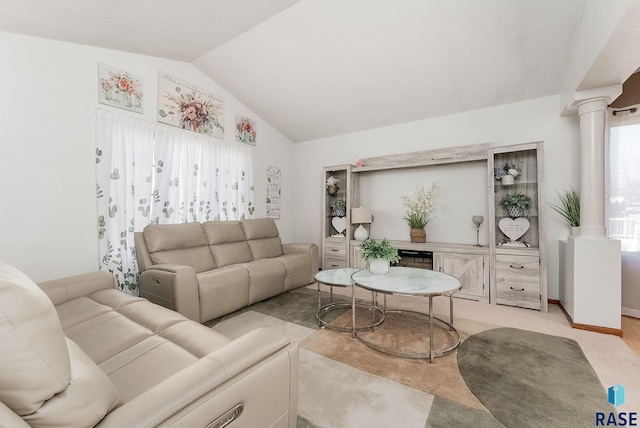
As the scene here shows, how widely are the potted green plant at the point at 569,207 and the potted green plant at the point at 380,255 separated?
1893mm

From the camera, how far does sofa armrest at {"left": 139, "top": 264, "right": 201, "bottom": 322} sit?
229cm

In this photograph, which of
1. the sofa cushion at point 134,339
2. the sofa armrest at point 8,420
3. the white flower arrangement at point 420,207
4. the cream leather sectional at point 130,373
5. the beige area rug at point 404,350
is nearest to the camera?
the sofa armrest at point 8,420

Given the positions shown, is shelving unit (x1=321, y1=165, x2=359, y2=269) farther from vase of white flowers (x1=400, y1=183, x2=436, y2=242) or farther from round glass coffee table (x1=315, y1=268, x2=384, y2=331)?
round glass coffee table (x1=315, y1=268, x2=384, y2=331)

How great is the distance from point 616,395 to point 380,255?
Answer: 1.59 meters

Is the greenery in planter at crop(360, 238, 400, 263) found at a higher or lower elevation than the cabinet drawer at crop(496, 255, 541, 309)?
higher

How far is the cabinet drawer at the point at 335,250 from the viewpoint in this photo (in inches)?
163

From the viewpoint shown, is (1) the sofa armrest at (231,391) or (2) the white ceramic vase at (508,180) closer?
(1) the sofa armrest at (231,391)

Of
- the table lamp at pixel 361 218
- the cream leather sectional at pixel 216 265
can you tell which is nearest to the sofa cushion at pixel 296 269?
the cream leather sectional at pixel 216 265

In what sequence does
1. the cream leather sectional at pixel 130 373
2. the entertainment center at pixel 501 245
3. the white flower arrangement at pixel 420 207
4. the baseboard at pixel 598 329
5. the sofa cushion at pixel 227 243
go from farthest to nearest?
the white flower arrangement at pixel 420 207 < the sofa cushion at pixel 227 243 < the entertainment center at pixel 501 245 < the baseboard at pixel 598 329 < the cream leather sectional at pixel 130 373

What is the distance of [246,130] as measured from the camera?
416 cm

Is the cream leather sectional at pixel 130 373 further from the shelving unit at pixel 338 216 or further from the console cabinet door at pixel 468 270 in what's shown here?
the shelving unit at pixel 338 216

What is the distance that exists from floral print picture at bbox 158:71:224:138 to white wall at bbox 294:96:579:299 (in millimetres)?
1683

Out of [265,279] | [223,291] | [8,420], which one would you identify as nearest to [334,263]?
[265,279]

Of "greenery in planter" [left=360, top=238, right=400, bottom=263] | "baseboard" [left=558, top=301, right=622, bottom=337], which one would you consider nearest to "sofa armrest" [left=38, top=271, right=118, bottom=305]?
"greenery in planter" [left=360, top=238, right=400, bottom=263]
